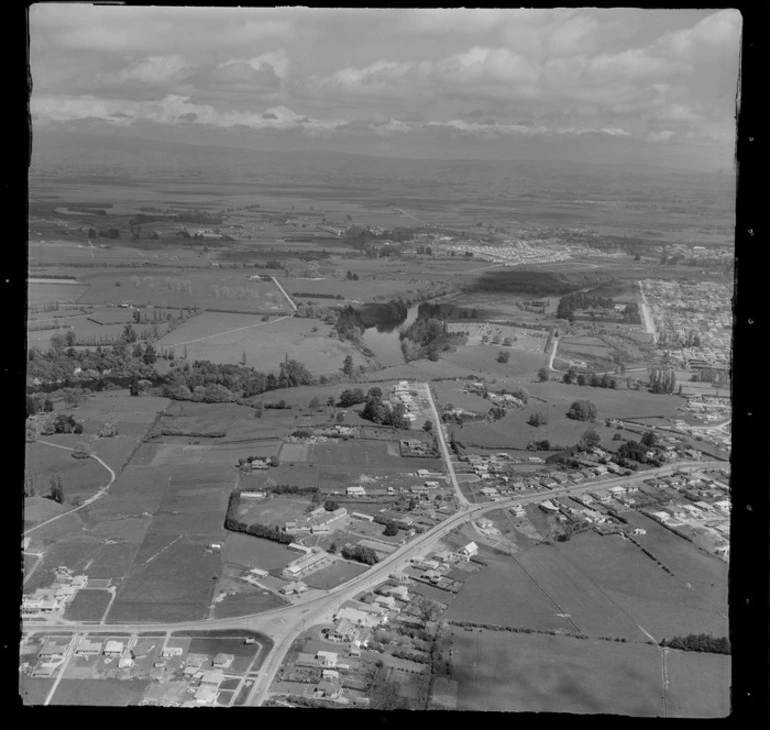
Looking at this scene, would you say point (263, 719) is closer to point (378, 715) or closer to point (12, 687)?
point (378, 715)

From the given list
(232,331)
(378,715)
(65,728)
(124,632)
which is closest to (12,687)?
(65,728)

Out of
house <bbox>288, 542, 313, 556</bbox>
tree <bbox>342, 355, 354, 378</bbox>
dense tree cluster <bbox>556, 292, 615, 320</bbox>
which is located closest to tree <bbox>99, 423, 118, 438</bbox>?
house <bbox>288, 542, 313, 556</bbox>

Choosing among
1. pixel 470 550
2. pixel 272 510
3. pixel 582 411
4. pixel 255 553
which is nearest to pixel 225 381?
pixel 272 510

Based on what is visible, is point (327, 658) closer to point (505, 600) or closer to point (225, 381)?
point (505, 600)

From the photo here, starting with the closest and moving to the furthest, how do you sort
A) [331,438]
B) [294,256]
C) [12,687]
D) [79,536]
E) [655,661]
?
[12,687]
[655,661]
[79,536]
[331,438]
[294,256]

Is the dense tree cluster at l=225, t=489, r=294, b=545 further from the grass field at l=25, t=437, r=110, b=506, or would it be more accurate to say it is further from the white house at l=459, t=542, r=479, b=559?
the white house at l=459, t=542, r=479, b=559

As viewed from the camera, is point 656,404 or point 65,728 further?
point 656,404

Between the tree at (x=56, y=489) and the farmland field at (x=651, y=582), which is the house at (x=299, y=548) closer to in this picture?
the tree at (x=56, y=489)

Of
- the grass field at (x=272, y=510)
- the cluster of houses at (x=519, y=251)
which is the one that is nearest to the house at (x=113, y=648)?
the grass field at (x=272, y=510)
